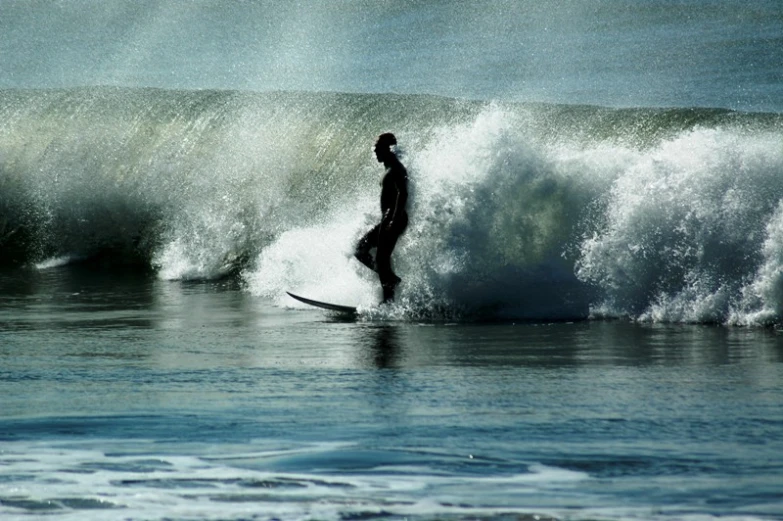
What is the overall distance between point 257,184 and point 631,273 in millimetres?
9222

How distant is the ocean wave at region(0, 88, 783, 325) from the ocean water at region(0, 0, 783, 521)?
4 cm

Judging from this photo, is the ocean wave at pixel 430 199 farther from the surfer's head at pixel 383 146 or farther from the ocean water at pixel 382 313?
the surfer's head at pixel 383 146

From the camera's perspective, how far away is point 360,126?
80.9ft

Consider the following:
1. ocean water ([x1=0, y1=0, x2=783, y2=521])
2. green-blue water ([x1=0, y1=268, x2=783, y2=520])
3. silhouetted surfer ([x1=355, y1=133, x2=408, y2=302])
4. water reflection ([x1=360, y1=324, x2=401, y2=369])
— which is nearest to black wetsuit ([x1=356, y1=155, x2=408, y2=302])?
silhouetted surfer ([x1=355, y1=133, x2=408, y2=302])

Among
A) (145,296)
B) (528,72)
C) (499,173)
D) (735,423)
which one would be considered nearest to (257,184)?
(145,296)

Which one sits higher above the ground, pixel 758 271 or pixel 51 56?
pixel 51 56

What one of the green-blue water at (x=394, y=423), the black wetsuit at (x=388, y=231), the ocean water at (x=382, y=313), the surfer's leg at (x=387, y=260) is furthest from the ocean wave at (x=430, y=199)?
the green-blue water at (x=394, y=423)

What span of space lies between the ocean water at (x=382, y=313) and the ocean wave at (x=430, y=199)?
4 cm

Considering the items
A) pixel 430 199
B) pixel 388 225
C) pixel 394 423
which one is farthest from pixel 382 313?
pixel 394 423

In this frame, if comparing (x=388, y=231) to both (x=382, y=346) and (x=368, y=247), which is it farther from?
(x=382, y=346)

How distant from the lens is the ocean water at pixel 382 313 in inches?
291

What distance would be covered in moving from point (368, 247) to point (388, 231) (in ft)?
0.86

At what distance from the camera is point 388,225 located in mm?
15008

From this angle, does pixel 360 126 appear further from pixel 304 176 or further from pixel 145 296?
pixel 145 296
